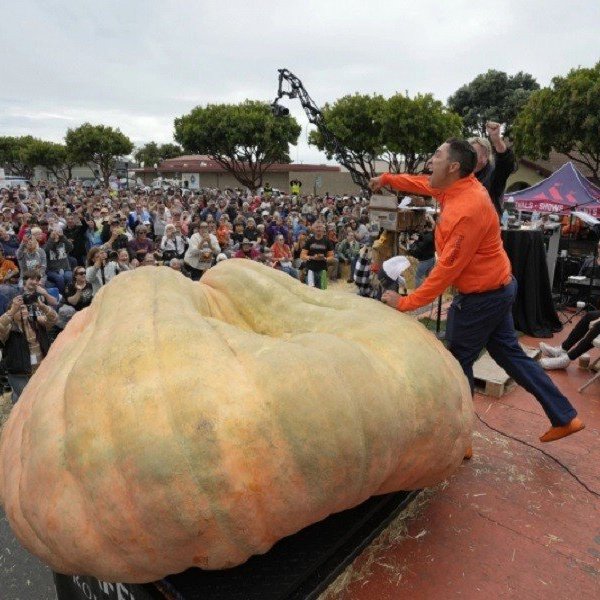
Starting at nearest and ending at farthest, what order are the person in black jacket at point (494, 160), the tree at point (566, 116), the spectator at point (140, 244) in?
the person in black jacket at point (494, 160)
the spectator at point (140, 244)
the tree at point (566, 116)

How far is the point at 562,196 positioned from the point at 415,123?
20157 mm

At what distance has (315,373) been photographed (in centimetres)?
182

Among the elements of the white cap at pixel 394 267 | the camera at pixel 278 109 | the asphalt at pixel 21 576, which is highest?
the camera at pixel 278 109

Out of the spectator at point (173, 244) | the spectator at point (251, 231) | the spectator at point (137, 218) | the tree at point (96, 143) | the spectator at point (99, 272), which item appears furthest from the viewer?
the tree at point (96, 143)

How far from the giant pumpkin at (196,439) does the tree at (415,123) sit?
29934mm

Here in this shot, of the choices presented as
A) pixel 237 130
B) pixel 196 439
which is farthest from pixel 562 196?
pixel 237 130

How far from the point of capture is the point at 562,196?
10.8m

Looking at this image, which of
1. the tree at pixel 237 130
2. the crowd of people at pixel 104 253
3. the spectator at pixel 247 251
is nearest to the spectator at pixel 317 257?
the crowd of people at pixel 104 253

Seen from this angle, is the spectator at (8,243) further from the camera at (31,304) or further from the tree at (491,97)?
the tree at (491,97)

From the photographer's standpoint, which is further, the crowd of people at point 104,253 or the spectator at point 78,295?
the spectator at point 78,295

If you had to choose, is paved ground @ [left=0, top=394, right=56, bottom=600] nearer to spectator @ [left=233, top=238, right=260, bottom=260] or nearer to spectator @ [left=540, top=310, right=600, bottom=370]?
spectator @ [left=540, top=310, right=600, bottom=370]

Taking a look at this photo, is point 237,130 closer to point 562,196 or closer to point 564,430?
point 562,196

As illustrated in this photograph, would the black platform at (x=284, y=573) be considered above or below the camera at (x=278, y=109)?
below

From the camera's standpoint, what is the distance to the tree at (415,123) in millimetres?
29062
